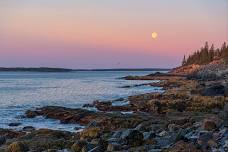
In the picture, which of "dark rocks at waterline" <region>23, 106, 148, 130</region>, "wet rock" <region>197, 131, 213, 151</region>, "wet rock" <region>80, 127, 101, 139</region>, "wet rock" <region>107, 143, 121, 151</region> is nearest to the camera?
"wet rock" <region>197, 131, 213, 151</region>

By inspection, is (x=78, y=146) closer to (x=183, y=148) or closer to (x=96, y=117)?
(x=183, y=148)

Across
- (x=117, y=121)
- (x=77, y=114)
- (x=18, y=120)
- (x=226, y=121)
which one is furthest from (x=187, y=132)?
(x=18, y=120)

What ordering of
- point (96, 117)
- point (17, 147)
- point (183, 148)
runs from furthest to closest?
1. point (96, 117)
2. point (17, 147)
3. point (183, 148)

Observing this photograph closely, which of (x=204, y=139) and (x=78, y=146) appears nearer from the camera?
(x=204, y=139)

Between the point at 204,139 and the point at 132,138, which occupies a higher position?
the point at 204,139

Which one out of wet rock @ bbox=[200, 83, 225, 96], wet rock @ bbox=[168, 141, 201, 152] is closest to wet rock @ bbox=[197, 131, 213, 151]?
wet rock @ bbox=[168, 141, 201, 152]

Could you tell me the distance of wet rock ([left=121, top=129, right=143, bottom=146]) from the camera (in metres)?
16.2

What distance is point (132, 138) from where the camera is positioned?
16531mm

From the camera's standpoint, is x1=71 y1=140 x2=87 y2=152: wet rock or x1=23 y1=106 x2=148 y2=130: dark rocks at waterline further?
x1=23 y1=106 x2=148 y2=130: dark rocks at waterline

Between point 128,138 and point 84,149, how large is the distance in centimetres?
182

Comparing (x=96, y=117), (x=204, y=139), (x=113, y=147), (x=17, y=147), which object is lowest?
(x=96, y=117)

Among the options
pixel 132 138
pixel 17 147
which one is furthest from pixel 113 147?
pixel 17 147

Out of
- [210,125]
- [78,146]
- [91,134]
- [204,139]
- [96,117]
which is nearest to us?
Answer: [204,139]

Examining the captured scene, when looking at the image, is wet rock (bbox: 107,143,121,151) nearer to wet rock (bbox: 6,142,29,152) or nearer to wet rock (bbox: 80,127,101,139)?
wet rock (bbox: 80,127,101,139)
